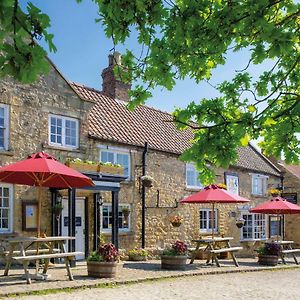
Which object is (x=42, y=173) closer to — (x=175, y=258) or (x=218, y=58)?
(x=175, y=258)

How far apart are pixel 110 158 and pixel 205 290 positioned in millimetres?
8976

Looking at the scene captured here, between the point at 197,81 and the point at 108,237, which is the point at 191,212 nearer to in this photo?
the point at 108,237

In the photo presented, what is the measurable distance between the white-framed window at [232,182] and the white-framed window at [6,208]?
40.7 feet

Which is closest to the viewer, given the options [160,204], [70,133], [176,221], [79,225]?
[70,133]

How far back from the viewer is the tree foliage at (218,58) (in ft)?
17.5

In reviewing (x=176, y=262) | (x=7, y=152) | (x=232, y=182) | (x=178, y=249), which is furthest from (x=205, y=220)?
(x=7, y=152)

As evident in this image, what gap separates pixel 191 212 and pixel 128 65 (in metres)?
17.0

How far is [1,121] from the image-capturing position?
1611 centimetres

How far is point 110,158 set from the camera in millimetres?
19875

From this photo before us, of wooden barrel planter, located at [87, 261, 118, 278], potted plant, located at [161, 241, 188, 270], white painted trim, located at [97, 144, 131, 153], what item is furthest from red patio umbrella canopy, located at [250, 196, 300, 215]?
wooden barrel planter, located at [87, 261, 118, 278]

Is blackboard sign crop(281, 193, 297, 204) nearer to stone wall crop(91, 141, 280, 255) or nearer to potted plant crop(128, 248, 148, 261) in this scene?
stone wall crop(91, 141, 280, 255)

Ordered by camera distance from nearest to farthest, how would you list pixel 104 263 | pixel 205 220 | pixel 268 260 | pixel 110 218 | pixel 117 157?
pixel 104 263
pixel 268 260
pixel 110 218
pixel 117 157
pixel 205 220

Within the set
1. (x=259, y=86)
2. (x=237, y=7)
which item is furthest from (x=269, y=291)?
(x=237, y=7)

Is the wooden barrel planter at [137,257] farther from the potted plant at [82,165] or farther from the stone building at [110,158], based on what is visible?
the potted plant at [82,165]
